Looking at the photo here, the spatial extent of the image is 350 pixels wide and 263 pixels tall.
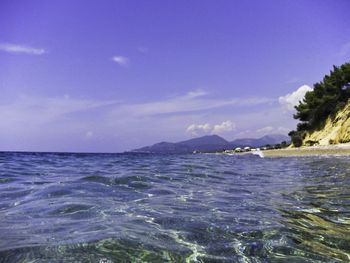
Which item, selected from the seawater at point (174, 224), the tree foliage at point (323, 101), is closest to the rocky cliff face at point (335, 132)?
the tree foliage at point (323, 101)

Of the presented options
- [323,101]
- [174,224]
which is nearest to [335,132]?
[323,101]

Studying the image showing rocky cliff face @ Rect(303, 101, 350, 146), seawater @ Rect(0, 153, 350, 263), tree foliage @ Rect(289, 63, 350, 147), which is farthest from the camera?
tree foliage @ Rect(289, 63, 350, 147)

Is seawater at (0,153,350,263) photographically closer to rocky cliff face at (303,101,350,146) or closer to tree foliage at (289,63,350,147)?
rocky cliff face at (303,101,350,146)

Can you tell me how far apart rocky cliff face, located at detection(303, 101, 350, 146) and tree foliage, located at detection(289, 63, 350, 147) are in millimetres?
1609

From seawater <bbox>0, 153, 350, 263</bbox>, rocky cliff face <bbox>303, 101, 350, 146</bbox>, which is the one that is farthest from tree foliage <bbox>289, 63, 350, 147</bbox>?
seawater <bbox>0, 153, 350, 263</bbox>

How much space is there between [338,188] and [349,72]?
42649 millimetres

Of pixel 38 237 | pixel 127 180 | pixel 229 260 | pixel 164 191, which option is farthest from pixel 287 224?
pixel 127 180

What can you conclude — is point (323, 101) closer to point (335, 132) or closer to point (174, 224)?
point (335, 132)

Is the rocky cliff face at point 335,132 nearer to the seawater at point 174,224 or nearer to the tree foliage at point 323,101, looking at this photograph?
the tree foliage at point 323,101

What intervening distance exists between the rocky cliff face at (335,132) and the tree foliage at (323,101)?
161cm

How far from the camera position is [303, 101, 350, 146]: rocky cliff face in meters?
39.0

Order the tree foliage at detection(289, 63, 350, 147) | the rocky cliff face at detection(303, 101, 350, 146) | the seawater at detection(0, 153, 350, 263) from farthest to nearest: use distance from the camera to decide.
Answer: the tree foliage at detection(289, 63, 350, 147) < the rocky cliff face at detection(303, 101, 350, 146) < the seawater at detection(0, 153, 350, 263)

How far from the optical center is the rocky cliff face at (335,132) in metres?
39.0

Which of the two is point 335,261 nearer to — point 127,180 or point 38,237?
point 38,237
